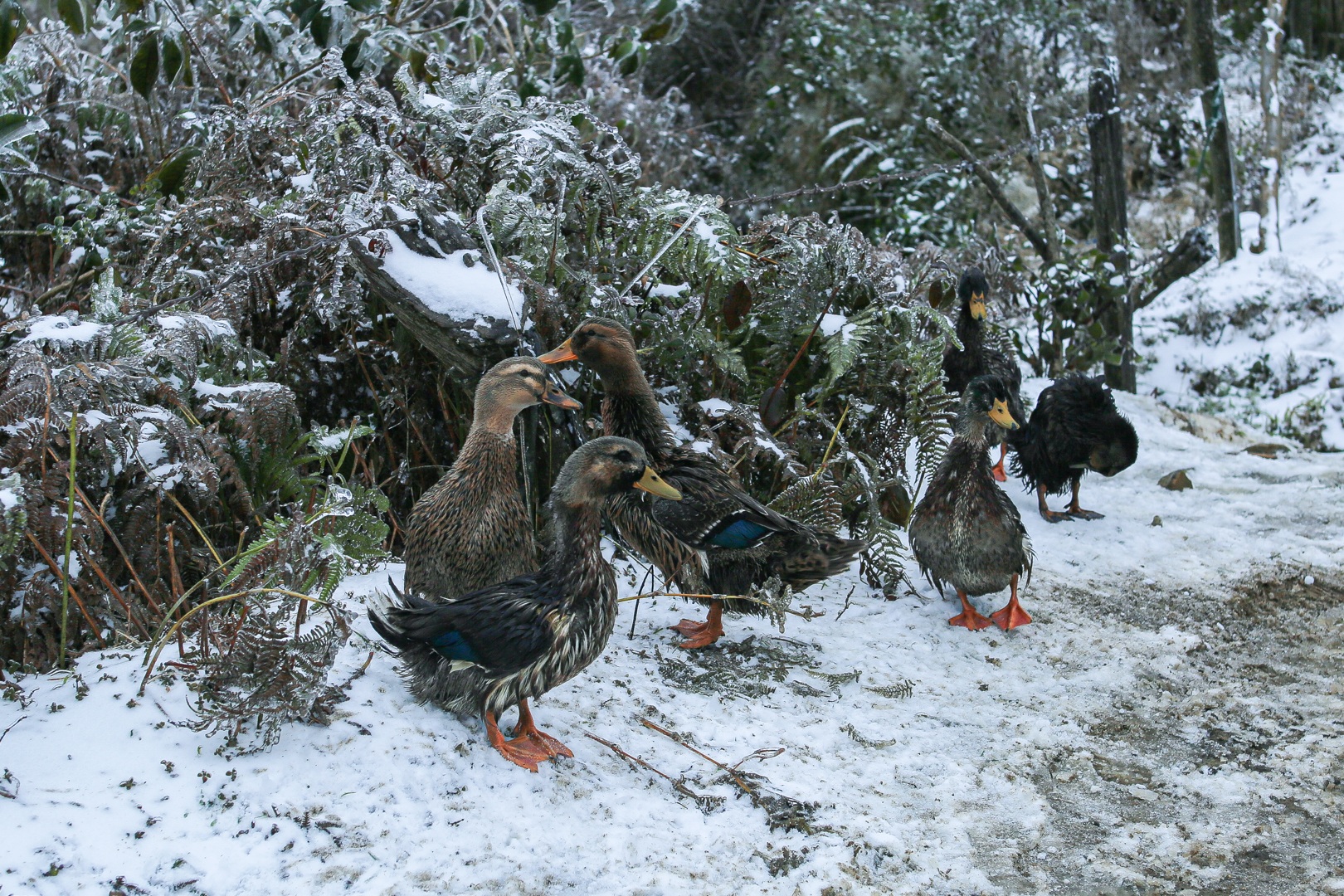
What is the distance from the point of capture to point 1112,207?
867cm

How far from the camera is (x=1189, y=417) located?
8.59 meters

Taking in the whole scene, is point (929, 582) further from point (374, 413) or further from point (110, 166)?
point (110, 166)

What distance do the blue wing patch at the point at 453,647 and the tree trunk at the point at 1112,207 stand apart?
6.73m

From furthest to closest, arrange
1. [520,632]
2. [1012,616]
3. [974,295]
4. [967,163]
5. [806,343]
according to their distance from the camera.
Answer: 1. [967,163]
2. [974,295]
3. [806,343]
4. [1012,616]
5. [520,632]

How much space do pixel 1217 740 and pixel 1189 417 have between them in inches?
213

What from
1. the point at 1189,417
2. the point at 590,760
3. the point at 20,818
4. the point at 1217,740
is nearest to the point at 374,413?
the point at 590,760

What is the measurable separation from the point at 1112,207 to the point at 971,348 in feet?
9.59

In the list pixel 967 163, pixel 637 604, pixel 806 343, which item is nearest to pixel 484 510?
pixel 637 604

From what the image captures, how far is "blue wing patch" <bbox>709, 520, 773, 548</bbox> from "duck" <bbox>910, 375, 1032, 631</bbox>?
93 centimetres

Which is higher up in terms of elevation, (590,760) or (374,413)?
(374,413)

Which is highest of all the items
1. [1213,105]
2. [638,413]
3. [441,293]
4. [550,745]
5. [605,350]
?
[1213,105]

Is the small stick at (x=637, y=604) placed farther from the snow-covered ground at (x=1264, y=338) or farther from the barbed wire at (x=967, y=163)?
the snow-covered ground at (x=1264, y=338)

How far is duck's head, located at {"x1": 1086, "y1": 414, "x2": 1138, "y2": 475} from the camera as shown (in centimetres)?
610

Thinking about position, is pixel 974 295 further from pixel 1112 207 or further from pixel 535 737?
pixel 535 737
